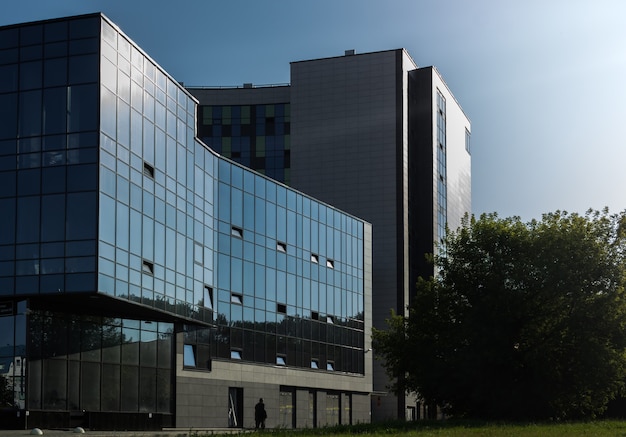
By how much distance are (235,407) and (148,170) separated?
1824 centimetres

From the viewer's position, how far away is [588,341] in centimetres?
4988

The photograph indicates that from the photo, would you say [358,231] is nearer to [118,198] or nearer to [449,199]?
[449,199]

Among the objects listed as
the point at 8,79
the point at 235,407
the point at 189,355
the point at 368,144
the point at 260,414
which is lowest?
the point at 260,414

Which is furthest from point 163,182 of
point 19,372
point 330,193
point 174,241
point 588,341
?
point 330,193

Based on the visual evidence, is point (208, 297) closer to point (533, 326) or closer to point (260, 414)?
point (260, 414)

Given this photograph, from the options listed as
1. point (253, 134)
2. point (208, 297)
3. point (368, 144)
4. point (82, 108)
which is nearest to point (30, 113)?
point (82, 108)

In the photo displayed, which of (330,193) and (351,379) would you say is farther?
(330,193)

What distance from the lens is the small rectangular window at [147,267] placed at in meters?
44.4

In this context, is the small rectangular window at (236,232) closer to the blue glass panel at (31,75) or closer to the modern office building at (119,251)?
the modern office building at (119,251)

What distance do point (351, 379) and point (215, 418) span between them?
806 inches

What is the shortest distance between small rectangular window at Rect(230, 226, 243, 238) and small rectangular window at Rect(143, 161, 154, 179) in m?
12.4

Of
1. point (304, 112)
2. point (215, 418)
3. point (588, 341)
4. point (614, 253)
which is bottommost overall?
point (215, 418)

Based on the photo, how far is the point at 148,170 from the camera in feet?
150

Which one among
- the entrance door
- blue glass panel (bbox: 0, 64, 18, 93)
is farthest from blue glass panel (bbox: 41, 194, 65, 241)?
the entrance door
